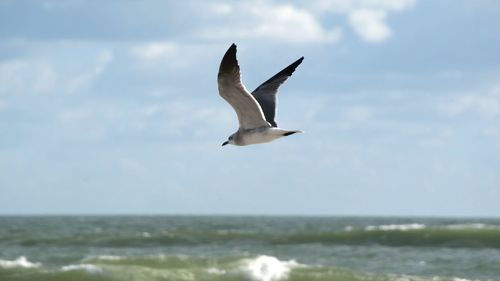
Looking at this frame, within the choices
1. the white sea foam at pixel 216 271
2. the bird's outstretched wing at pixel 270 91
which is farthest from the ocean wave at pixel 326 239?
the bird's outstretched wing at pixel 270 91

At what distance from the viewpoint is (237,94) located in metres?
8.62

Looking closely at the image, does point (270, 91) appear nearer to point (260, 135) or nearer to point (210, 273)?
point (260, 135)

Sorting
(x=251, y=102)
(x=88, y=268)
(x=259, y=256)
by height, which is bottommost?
(x=88, y=268)

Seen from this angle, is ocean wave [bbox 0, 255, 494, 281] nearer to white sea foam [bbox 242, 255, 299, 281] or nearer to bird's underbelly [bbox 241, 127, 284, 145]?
white sea foam [bbox 242, 255, 299, 281]

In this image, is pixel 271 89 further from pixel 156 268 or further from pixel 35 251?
pixel 35 251

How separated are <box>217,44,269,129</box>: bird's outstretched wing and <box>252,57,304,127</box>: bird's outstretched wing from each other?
0.29 meters

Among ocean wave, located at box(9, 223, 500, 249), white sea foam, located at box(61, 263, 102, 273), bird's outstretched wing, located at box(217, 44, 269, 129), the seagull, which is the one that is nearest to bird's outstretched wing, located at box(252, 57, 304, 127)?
the seagull

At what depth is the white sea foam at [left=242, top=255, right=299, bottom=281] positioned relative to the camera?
50.7 feet

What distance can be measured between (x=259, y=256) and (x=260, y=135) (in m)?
9.28

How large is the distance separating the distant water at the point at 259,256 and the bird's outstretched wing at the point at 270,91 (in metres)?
6.50

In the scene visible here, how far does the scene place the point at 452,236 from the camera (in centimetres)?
2566

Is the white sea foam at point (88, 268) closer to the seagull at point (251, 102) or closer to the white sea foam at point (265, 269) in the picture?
the white sea foam at point (265, 269)

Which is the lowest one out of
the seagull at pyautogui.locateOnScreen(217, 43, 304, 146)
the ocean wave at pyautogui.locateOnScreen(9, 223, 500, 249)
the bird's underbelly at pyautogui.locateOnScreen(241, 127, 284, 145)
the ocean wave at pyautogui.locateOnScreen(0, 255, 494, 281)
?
the ocean wave at pyautogui.locateOnScreen(0, 255, 494, 281)

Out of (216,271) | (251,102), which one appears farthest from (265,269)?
(251,102)
